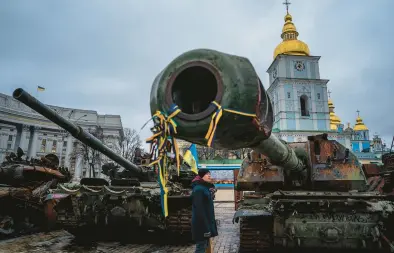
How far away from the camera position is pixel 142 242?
7.32m

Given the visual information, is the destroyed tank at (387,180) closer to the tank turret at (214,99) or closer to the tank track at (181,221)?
the tank track at (181,221)

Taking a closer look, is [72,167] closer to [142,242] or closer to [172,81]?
[142,242]

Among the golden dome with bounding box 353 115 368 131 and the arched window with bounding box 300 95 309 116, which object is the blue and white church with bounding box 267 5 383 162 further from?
the golden dome with bounding box 353 115 368 131

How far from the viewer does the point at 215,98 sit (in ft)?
6.59

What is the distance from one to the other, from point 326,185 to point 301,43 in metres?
39.4

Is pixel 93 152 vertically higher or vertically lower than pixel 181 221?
higher

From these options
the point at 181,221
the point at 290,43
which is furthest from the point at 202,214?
the point at 290,43

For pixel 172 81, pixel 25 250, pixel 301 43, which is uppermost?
pixel 301 43

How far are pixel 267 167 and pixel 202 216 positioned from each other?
2.67 meters

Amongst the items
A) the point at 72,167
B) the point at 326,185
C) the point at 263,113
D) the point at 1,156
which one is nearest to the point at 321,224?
the point at 326,185

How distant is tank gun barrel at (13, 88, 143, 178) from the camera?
577 centimetres

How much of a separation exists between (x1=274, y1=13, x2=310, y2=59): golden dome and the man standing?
3970cm

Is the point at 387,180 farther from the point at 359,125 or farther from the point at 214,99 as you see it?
the point at 359,125

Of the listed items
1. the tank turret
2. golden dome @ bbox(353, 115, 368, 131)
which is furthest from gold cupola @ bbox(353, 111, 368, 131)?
the tank turret
